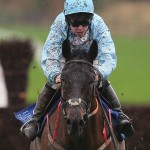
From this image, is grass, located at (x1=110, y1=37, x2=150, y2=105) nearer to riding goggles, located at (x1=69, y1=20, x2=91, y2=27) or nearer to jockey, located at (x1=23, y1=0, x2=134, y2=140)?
jockey, located at (x1=23, y1=0, x2=134, y2=140)

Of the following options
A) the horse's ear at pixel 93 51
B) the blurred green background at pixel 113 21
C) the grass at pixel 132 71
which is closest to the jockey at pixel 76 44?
the horse's ear at pixel 93 51

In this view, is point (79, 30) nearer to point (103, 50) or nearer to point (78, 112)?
point (103, 50)

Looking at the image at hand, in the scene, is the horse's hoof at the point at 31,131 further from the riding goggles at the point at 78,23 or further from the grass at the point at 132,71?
the grass at the point at 132,71

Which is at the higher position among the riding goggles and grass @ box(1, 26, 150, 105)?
the riding goggles

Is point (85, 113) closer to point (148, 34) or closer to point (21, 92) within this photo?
point (21, 92)

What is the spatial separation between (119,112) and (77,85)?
173 centimetres

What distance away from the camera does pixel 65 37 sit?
8648mm

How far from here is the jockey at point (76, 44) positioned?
827 centimetres

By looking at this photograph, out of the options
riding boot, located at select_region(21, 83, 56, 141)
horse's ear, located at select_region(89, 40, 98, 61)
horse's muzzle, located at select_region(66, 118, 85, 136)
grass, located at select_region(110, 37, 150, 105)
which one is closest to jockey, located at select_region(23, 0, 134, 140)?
riding boot, located at select_region(21, 83, 56, 141)

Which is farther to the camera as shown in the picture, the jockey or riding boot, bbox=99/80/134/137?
riding boot, bbox=99/80/134/137

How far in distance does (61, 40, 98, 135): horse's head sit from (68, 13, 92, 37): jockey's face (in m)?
0.36

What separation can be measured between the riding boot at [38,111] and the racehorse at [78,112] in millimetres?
156

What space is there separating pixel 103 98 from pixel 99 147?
0.85 m

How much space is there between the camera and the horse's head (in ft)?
24.1
